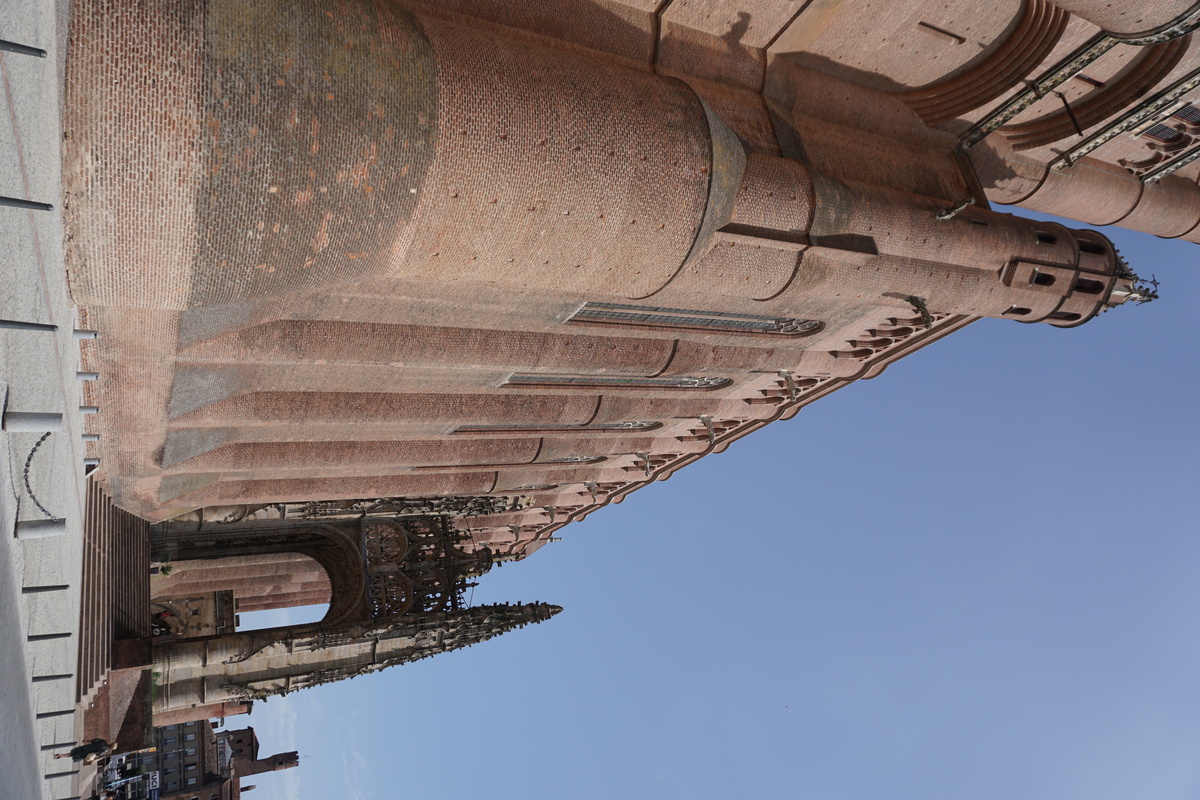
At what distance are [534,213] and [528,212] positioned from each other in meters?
0.07

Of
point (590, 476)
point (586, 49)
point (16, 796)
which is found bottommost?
point (16, 796)

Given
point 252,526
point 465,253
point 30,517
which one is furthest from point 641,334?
point 252,526

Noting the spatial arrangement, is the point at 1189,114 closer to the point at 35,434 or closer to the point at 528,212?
the point at 528,212

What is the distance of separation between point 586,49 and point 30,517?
23.3 ft

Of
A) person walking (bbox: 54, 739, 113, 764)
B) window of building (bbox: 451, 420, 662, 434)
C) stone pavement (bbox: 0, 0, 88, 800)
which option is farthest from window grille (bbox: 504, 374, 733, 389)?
person walking (bbox: 54, 739, 113, 764)

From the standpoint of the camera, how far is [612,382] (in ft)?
49.8

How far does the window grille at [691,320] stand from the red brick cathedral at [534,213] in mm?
72

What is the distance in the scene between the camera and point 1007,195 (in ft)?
46.5

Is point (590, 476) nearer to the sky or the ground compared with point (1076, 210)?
nearer to the ground

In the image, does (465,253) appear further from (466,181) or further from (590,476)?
(590,476)

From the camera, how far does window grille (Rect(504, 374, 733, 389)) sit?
13.7 meters

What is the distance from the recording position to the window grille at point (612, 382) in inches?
538

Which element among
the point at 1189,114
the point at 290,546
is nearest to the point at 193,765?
the point at 290,546

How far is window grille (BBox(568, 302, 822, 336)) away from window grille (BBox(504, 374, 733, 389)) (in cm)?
218
